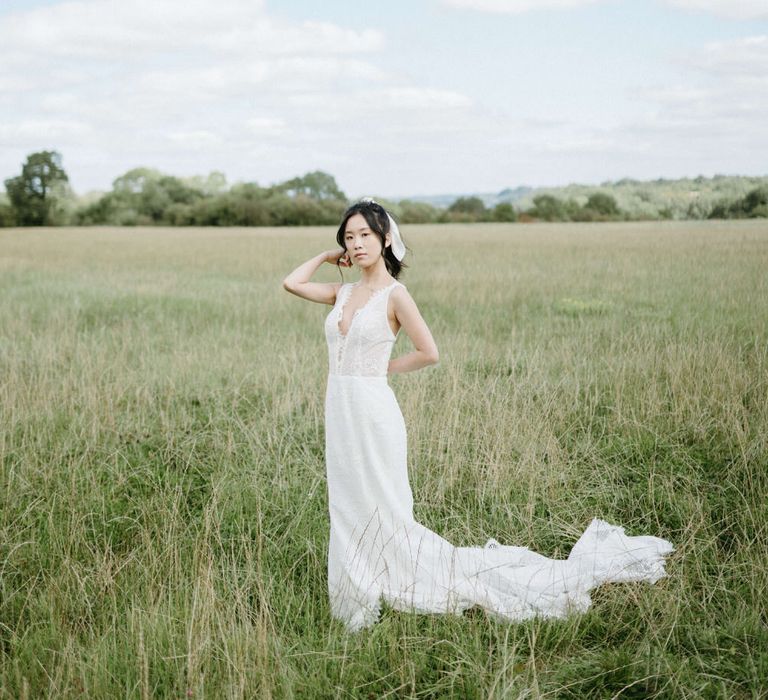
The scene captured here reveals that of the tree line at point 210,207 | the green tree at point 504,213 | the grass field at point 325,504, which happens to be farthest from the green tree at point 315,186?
the grass field at point 325,504

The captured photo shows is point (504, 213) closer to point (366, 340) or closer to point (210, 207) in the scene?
point (210, 207)

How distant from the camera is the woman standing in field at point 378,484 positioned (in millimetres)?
3523

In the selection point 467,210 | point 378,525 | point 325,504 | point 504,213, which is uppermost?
point 467,210

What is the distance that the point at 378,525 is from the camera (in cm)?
359

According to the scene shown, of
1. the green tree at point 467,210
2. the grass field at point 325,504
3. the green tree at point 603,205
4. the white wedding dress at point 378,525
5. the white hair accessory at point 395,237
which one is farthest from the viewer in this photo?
the green tree at point 467,210

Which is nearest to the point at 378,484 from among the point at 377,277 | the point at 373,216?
the point at 377,277

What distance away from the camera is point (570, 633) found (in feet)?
11.1

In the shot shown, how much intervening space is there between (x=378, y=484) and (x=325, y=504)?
1.38 meters

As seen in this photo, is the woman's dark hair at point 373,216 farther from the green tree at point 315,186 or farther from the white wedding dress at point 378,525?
the green tree at point 315,186

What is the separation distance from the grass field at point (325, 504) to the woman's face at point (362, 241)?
1621 mm

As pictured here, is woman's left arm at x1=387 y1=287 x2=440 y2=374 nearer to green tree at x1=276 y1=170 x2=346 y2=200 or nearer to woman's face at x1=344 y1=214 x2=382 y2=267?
woman's face at x1=344 y1=214 x2=382 y2=267

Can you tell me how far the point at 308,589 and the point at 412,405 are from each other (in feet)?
8.06

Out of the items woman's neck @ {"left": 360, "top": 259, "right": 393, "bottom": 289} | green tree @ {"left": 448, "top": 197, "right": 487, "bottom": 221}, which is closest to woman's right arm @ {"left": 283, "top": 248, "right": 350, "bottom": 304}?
woman's neck @ {"left": 360, "top": 259, "right": 393, "bottom": 289}

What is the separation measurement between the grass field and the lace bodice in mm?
1125
